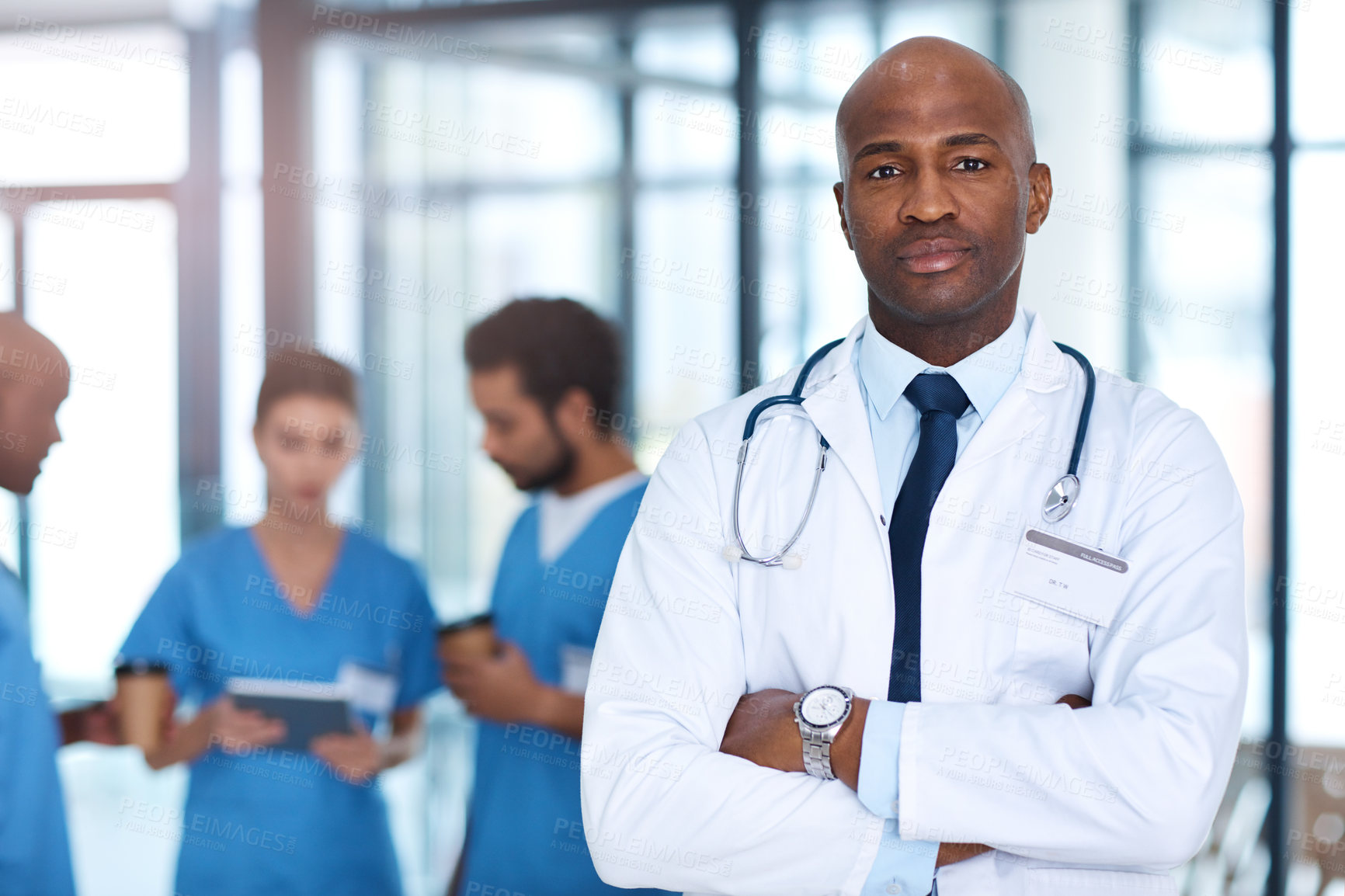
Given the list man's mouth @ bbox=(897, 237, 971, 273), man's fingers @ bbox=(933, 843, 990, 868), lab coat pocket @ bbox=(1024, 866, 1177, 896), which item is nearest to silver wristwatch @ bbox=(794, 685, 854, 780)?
man's fingers @ bbox=(933, 843, 990, 868)

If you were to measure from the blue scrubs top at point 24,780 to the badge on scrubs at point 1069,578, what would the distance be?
1.68 m

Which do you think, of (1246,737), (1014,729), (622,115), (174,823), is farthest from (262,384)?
(1246,737)

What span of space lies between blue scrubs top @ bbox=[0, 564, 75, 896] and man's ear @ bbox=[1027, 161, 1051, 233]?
177 centimetres

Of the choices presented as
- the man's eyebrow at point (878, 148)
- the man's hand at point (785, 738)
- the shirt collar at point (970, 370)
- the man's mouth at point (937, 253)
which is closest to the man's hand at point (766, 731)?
the man's hand at point (785, 738)

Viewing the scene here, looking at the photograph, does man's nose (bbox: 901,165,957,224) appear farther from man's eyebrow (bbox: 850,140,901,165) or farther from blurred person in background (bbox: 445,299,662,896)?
blurred person in background (bbox: 445,299,662,896)

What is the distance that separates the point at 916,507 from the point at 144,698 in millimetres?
1678

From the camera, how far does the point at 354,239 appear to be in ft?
9.94

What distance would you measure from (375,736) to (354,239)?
1501 mm

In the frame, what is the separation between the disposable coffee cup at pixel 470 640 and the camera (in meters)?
2.04

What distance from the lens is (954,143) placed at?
1131mm

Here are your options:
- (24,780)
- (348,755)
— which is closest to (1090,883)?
(348,755)

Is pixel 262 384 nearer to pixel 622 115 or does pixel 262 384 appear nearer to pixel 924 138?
pixel 622 115

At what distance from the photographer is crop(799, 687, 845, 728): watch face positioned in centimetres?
103

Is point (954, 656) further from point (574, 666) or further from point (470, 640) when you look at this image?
point (470, 640)
